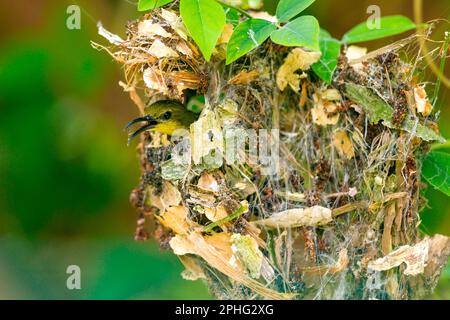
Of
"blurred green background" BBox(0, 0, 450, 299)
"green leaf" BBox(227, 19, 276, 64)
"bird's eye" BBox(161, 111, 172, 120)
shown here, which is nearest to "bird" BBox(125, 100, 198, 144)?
"bird's eye" BBox(161, 111, 172, 120)

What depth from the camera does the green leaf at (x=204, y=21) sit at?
1739mm

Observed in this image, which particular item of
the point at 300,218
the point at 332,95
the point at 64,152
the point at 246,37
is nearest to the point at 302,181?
the point at 300,218

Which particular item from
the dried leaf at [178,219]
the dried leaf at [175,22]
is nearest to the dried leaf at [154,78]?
the dried leaf at [175,22]

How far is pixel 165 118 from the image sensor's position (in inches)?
83.7

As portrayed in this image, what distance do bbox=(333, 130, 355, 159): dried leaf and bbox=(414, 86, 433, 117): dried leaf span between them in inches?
8.9

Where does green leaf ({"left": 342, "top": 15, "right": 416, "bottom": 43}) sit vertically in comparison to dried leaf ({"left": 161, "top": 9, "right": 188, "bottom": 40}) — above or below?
above

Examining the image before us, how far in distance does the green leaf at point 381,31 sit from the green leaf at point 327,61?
109 millimetres

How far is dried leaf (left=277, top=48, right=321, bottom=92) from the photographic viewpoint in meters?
2.02

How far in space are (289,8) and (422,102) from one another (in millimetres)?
463

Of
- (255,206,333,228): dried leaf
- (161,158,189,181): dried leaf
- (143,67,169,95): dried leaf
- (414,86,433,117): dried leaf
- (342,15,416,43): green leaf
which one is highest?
(342,15,416,43): green leaf

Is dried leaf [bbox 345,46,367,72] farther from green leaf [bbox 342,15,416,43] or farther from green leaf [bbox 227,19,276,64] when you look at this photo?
green leaf [bbox 227,19,276,64]

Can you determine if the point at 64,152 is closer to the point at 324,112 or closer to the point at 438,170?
the point at 324,112

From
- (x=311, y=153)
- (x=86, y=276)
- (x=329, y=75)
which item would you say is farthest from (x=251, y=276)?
(x=86, y=276)

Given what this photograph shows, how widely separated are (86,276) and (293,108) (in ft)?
3.94
